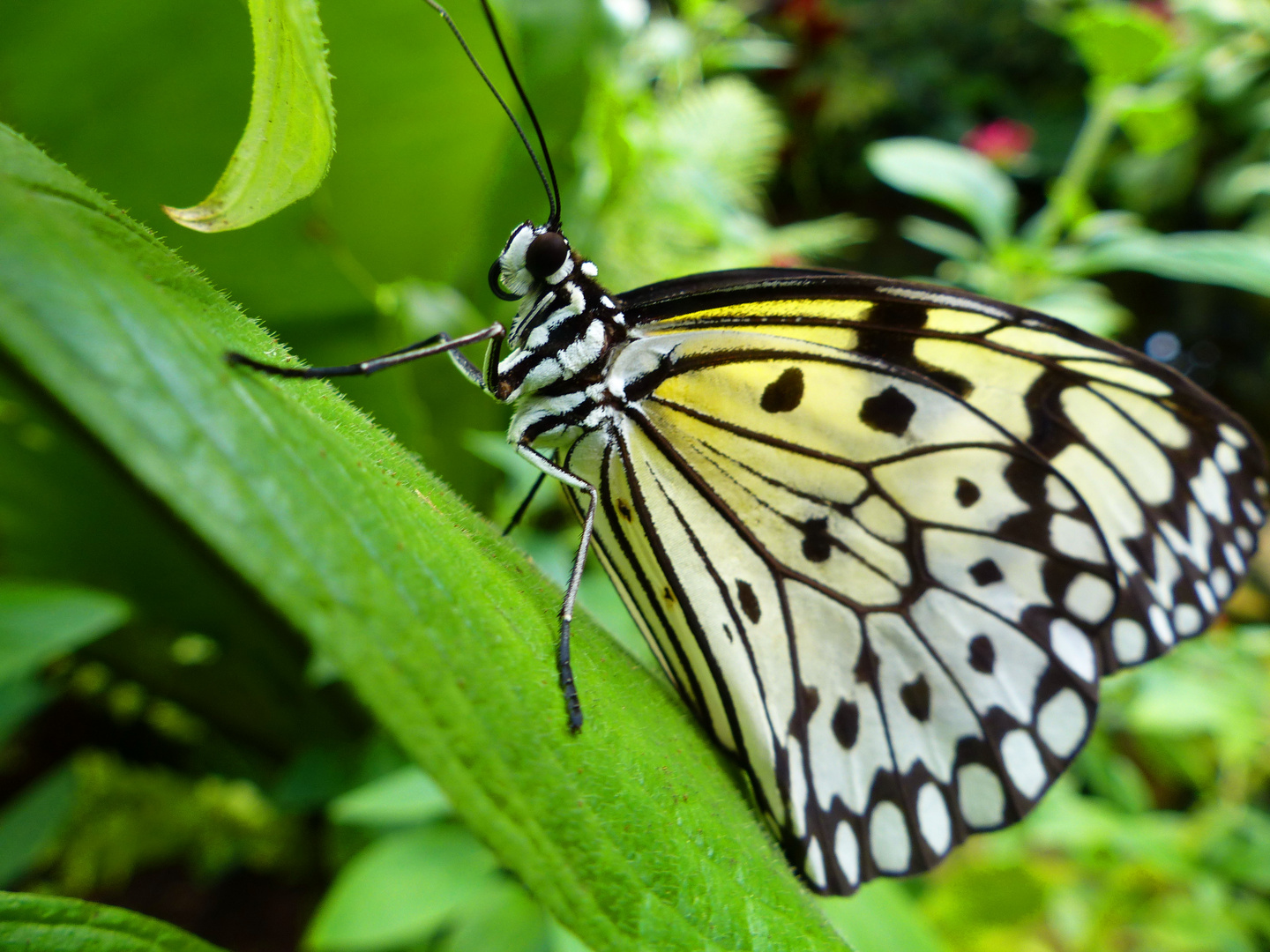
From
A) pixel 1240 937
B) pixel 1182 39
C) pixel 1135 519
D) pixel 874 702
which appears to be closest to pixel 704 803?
pixel 874 702

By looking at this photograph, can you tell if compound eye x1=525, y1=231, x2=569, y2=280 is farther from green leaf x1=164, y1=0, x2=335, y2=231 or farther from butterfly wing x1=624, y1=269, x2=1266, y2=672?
green leaf x1=164, y1=0, x2=335, y2=231

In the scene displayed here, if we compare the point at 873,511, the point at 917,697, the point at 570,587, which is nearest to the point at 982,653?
the point at 917,697

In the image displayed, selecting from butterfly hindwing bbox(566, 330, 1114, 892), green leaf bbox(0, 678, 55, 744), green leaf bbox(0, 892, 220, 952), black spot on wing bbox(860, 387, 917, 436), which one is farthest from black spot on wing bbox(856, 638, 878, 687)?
green leaf bbox(0, 678, 55, 744)

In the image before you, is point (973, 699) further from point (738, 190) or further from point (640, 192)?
point (738, 190)

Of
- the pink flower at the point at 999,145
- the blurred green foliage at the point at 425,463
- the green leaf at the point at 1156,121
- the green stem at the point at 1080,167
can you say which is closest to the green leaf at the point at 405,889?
the blurred green foliage at the point at 425,463

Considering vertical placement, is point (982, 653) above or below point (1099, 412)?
below

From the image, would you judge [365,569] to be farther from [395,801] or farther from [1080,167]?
[1080,167]

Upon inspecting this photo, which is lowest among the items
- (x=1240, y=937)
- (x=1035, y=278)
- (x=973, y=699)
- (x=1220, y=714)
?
(x=1240, y=937)
